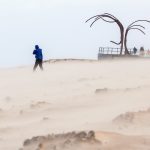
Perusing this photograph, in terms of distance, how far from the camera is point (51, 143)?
609 centimetres

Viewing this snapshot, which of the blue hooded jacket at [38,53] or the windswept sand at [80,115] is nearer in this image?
the windswept sand at [80,115]

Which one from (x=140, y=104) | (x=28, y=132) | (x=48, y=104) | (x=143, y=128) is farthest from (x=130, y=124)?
(x=48, y=104)

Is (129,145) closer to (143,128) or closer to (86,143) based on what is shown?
(86,143)

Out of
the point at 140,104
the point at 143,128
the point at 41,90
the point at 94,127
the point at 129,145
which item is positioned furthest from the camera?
the point at 41,90

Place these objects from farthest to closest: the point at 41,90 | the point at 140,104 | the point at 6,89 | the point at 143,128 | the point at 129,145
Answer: the point at 6,89, the point at 41,90, the point at 140,104, the point at 143,128, the point at 129,145

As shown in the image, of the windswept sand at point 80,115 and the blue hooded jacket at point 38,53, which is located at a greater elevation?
the windswept sand at point 80,115

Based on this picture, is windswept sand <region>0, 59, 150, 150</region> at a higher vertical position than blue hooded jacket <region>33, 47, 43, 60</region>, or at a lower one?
higher

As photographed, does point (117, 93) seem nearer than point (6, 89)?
Yes

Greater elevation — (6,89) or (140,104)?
(140,104)

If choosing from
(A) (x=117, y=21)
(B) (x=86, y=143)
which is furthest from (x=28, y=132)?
(A) (x=117, y=21)

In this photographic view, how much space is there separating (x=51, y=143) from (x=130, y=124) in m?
1.78

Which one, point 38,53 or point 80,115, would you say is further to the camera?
point 38,53

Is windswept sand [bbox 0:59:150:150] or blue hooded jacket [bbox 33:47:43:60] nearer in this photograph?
windswept sand [bbox 0:59:150:150]

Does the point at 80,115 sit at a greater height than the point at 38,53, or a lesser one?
greater
